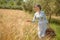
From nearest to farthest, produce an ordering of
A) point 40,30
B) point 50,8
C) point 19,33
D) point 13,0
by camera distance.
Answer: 1. point 19,33
2. point 40,30
3. point 50,8
4. point 13,0

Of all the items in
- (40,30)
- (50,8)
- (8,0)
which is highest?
(40,30)

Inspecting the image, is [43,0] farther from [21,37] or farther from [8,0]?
[8,0]

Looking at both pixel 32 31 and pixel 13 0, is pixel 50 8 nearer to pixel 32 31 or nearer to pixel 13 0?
pixel 32 31

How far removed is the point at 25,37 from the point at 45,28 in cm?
181

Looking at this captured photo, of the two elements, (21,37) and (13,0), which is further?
(13,0)

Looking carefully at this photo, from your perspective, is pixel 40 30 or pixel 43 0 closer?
pixel 40 30

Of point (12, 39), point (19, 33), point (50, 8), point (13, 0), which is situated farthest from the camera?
point (13, 0)

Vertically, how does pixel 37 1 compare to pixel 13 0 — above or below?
above

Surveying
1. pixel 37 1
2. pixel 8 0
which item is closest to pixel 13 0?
pixel 8 0

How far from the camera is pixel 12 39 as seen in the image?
546 centimetres

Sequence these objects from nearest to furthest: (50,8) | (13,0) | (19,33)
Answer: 1. (19,33)
2. (50,8)
3. (13,0)

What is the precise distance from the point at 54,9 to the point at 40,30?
20.9 metres

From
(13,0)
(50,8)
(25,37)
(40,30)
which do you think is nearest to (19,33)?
(25,37)

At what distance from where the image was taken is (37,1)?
28.8 m
